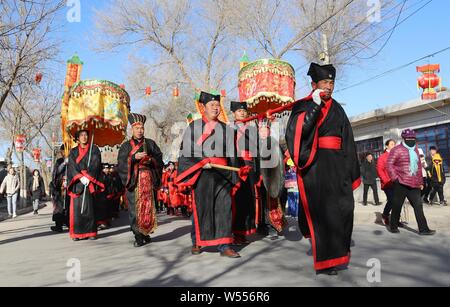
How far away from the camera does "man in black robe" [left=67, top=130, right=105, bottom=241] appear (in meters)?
7.61

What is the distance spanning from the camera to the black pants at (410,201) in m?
6.64

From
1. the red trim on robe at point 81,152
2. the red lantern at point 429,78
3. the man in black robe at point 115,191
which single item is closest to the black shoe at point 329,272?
the red trim on robe at point 81,152

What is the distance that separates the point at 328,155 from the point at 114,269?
8.65ft

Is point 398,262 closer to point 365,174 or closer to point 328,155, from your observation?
point 328,155

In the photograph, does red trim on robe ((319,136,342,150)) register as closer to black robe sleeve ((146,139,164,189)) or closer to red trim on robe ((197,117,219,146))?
red trim on robe ((197,117,219,146))

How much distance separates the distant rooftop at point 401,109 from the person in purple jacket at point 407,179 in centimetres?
731

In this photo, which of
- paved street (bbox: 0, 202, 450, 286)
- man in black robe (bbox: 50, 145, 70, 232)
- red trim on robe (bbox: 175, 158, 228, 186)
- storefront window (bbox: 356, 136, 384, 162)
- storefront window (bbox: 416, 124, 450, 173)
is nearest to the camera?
paved street (bbox: 0, 202, 450, 286)

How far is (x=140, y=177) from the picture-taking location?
6949 millimetres

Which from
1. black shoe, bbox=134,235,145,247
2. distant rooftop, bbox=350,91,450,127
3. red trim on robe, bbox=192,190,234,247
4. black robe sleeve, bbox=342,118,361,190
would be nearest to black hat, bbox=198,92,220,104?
red trim on robe, bbox=192,190,234,247

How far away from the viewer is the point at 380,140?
1792 centimetres

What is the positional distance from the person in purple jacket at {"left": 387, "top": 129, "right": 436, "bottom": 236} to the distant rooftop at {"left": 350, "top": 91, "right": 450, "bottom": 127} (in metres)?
7.31

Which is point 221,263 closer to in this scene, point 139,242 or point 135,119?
point 139,242

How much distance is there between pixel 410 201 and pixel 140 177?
14.4ft
